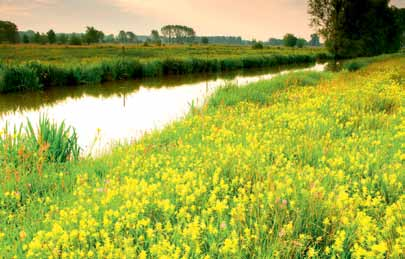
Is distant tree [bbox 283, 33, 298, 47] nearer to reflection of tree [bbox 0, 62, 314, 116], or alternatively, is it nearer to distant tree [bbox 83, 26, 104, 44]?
distant tree [bbox 83, 26, 104, 44]

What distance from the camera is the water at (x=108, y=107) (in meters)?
12.1

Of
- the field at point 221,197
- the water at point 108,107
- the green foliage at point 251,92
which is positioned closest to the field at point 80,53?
the water at point 108,107

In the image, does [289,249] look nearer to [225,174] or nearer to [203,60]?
[225,174]

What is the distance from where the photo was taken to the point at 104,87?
23.1m

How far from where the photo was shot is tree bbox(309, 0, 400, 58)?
48.3m

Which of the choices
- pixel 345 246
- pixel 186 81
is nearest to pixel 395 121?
pixel 345 246

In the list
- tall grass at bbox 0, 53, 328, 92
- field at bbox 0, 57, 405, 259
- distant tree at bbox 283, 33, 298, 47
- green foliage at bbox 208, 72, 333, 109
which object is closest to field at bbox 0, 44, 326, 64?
tall grass at bbox 0, 53, 328, 92

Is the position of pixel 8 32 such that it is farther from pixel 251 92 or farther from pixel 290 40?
pixel 251 92

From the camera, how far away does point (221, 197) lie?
16.9ft

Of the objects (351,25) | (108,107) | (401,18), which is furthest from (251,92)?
(401,18)

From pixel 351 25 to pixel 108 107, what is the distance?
4324cm

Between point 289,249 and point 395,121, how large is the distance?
6476mm

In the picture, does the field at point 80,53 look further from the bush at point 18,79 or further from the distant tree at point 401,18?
the distant tree at point 401,18

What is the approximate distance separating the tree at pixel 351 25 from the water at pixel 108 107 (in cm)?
2977
